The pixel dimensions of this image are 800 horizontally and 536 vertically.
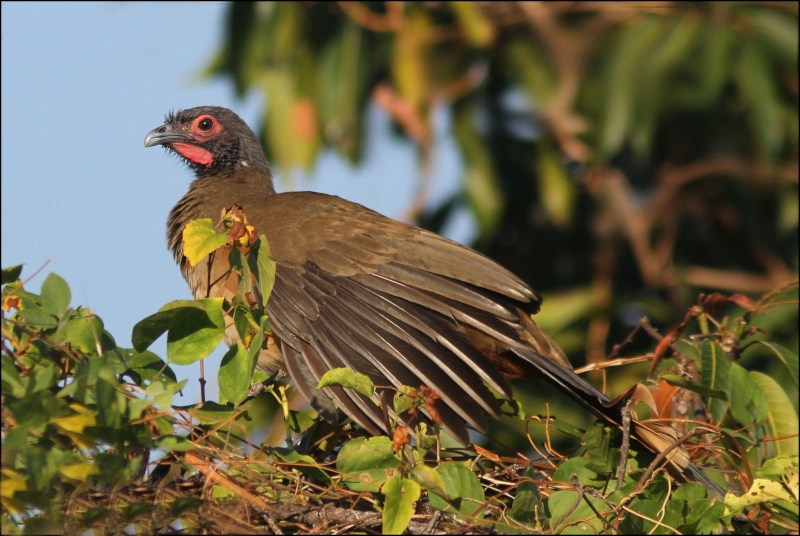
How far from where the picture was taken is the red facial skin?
5684 millimetres

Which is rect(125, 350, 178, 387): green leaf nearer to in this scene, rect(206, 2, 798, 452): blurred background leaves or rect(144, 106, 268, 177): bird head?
rect(144, 106, 268, 177): bird head

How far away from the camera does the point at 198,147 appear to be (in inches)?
224

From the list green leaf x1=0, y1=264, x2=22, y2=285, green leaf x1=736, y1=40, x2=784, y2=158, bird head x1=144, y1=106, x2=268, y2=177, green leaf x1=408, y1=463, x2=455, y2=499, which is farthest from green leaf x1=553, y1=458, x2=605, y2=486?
green leaf x1=736, y1=40, x2=784, y2=158

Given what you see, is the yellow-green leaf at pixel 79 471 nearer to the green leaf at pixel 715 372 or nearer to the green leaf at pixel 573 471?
the green leaf at pixel 573 471

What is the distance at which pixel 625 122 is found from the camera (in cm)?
635

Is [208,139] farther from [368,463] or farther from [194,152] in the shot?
[368,463]

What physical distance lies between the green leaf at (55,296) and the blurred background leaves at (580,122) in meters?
4.11

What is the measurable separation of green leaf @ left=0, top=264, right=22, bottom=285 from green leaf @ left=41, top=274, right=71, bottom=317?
0.37 ft

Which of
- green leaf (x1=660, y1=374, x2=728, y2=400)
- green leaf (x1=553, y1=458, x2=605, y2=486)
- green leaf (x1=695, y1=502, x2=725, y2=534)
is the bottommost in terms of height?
green leaf (x1=695, y1=502, x2=725, y2=534)

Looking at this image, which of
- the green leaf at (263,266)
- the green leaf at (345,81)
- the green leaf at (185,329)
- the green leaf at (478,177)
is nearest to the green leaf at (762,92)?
the green leaf at (478,177)

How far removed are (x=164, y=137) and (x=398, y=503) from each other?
369cm

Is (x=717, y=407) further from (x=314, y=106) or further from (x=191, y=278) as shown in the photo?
(x=314, y=106)

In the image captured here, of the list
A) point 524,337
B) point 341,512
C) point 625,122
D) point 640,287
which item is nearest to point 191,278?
point 524,337

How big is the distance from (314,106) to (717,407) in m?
4.14
